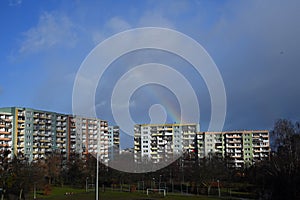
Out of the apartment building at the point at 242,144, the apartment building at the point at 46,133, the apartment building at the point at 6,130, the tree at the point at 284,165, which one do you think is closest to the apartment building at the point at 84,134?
the apartment building at the point at 46,133

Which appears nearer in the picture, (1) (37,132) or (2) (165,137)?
(1) (37,132)

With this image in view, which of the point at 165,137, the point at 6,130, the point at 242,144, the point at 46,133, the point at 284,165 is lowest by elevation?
the point at 284,165

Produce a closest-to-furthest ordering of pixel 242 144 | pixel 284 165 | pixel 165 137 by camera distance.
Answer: pixel 284 165
pixel 242 144
pixel 165 137

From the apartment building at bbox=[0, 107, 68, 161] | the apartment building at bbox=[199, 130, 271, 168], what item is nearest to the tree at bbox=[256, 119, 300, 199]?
the apartment building at bbox=[199, 130, 271, 168]

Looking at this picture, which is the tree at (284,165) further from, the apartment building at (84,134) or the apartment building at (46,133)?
the apartment building at (84,134)

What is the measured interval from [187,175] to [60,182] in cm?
2169

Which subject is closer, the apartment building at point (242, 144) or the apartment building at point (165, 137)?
the apartment building at point (242, 144)

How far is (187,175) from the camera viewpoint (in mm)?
51406

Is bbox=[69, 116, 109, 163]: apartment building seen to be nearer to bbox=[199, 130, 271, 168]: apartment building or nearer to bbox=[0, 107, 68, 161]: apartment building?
bbox=[0, 107, 68, 161]: apartment building

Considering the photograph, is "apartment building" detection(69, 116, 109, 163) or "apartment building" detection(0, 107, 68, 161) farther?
"apartment building" detection(69, 116, 109, 163)

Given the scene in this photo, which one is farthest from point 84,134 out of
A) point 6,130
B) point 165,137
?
point 6,130

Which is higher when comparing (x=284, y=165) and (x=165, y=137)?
(x=165, y=137)

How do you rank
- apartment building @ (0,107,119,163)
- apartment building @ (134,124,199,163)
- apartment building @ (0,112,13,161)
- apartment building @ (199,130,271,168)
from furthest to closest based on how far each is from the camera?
apartment building @ (134,124,199,163) < apartment building @ (199,130,271,168) < apartment building @ (0,107,119,163) < apartment building @ (0,112,13,161)

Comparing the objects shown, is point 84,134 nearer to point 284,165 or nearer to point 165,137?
point 165,137
